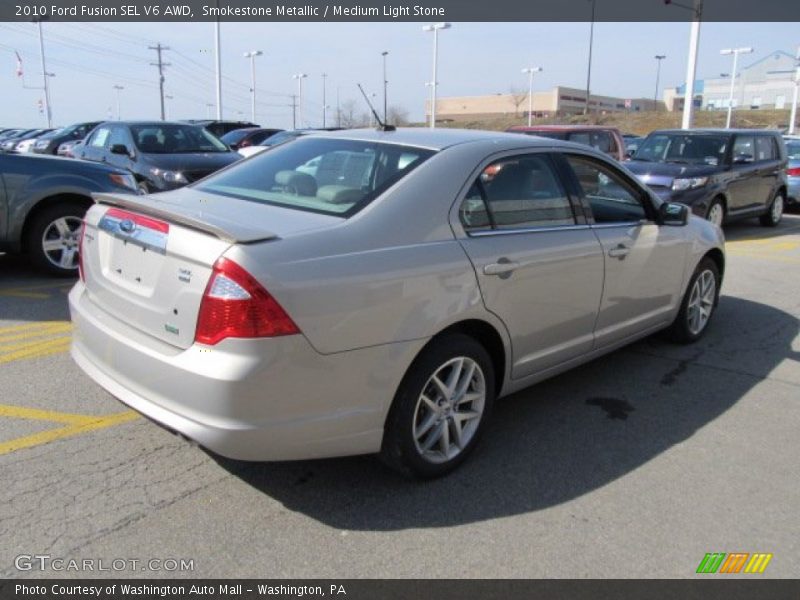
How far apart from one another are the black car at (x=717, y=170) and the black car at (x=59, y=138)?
54.4ft

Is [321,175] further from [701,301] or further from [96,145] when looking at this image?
[96,145]

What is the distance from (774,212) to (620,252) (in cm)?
1095

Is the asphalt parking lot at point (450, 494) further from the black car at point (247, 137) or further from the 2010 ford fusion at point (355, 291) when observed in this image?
the black car at point (247, 137)

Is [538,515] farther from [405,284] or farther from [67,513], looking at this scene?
[67,513]

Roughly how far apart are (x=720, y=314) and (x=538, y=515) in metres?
4.43

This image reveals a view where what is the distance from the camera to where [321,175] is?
142 inches

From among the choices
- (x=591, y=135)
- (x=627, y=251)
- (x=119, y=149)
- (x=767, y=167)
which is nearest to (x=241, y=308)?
(x=627, y=251)

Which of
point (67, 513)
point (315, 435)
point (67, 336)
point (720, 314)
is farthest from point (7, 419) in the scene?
point (720, 314)

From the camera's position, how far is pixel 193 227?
282 centimetres

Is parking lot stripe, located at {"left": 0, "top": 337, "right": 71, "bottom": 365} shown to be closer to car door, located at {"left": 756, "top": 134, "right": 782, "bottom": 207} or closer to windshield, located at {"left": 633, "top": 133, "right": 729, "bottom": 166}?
windshield, located at {"left": 633, "top": 133, "right": 729, "bottom": 166}

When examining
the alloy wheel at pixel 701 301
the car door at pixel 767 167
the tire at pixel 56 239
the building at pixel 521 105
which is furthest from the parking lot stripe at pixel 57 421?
the building at pixel 521 105

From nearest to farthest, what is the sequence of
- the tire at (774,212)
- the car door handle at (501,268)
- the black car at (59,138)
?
the car door handle at (501,268) → the tire at (774,212) → the black car at (59,138)

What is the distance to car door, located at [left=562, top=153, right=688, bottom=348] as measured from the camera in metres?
4.26

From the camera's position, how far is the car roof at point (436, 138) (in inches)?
146
